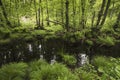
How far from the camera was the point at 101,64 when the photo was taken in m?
7.51

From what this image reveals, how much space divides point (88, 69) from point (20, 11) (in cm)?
1034

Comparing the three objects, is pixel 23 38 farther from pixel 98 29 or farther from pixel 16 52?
pixel 98 29

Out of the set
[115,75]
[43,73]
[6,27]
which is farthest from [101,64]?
[6,27]

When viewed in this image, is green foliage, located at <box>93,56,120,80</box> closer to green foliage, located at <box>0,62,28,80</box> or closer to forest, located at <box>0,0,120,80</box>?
forest, located at <box>0,0,120,80</box>

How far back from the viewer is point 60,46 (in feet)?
36.1

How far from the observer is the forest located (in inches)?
245

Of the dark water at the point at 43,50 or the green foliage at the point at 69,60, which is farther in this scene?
the dark water at the point at 43,50

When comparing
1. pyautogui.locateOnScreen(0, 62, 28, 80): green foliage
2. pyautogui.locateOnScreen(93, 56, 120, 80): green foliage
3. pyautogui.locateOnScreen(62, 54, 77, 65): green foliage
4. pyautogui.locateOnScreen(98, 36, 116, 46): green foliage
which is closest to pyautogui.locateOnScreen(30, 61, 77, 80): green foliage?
pyautogui.locateOnScreen(0, 62, 28, 80): green foliage

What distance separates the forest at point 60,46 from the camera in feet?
20.4

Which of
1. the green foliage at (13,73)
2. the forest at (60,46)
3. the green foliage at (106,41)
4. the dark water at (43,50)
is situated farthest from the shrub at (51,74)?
the green foliage at (106,41)

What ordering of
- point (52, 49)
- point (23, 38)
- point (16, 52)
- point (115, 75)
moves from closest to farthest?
point (115, 75) < point (16, 52) < point (52, 49) < point (23, 38)

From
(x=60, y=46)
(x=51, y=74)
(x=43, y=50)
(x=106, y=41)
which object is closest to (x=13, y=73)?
(x=51, y=74)

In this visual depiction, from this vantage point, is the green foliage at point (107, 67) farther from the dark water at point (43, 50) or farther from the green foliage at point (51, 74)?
the dark water at point (43, 50)

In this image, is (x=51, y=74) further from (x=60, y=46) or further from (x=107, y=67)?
(x=60, y=46)
